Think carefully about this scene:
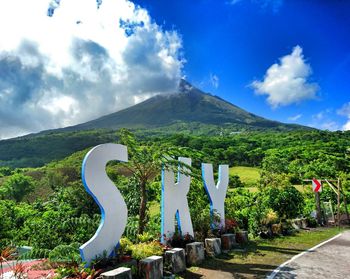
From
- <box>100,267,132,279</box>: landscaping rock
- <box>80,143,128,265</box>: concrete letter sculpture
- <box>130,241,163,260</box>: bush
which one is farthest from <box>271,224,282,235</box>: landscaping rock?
<box>100,267,132,279</box>: landscaping rock

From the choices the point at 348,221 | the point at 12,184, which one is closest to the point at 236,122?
the point at 12,184

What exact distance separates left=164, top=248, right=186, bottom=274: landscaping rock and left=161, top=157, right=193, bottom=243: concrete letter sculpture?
0.73m

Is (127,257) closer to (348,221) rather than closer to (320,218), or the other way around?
(320,218)

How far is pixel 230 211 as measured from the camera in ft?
37.9

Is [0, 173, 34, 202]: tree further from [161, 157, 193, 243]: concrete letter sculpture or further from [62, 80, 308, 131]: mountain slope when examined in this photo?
[62, 80, 308, 131]: mountain slope

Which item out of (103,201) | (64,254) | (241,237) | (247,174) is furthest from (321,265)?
(247,174)

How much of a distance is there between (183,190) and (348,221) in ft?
38.9

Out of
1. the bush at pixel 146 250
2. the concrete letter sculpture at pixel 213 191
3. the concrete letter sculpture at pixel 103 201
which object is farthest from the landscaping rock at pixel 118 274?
the concrete letter sculpture at pixel 213 191

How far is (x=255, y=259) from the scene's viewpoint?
8.04m

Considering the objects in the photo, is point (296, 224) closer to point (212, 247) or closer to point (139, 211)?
point (212, 247)

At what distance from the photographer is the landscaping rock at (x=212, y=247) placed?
26.9 feet

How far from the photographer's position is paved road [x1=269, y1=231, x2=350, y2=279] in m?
6.59

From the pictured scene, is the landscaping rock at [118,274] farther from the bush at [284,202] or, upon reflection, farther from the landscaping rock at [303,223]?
the landscaping rock at [303,223]

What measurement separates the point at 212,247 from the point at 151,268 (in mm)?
2897
